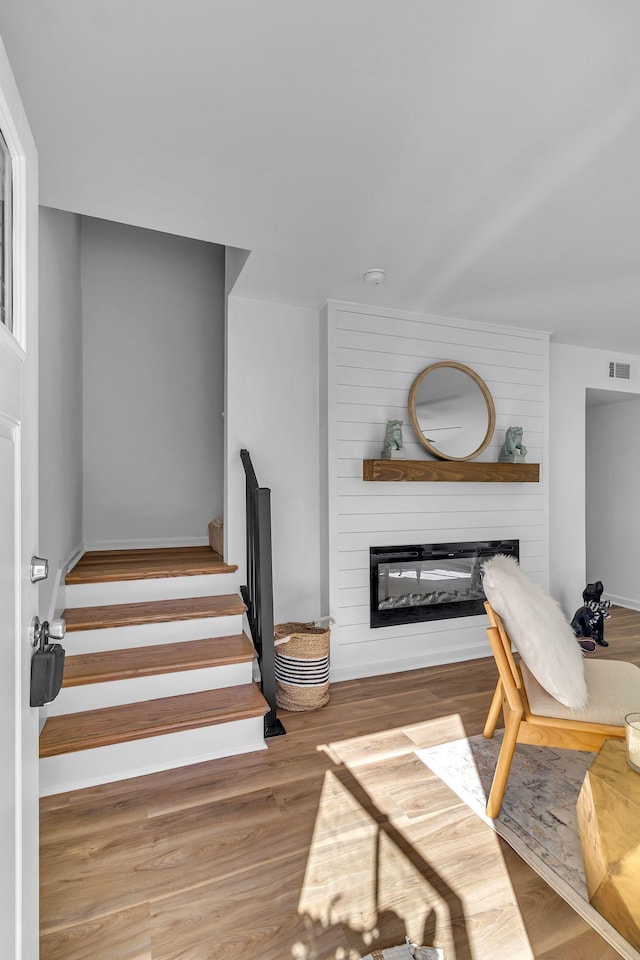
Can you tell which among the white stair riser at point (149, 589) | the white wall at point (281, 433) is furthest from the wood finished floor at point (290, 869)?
the white wall at point (281, 433)

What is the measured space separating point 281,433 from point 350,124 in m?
1.88

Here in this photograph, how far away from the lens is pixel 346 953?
1355mm

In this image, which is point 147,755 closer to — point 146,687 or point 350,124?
point 146,687

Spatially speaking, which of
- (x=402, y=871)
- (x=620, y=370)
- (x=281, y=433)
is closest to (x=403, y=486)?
(x=281, y=433)

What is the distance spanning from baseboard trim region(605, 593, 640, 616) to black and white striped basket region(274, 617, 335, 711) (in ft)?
12.5

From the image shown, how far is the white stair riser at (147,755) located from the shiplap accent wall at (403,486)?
98 cm

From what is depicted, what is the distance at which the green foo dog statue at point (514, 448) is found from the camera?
3.64 meters

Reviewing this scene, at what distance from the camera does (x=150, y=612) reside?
8.82ft

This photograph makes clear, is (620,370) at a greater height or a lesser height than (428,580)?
greater

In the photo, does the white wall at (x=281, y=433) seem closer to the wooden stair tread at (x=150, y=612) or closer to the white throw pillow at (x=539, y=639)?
the wooden stair tread at (x=150, y=612)

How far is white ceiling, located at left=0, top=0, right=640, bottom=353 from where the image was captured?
1.25 metres

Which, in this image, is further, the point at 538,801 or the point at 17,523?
the point at 538,801

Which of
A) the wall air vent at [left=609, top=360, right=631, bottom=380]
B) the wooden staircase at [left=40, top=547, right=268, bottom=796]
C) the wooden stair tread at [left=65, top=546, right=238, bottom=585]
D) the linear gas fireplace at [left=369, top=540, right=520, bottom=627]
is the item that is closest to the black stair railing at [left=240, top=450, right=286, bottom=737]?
the wooden staircase at [left=40, top=547, right=268, bottom=796]

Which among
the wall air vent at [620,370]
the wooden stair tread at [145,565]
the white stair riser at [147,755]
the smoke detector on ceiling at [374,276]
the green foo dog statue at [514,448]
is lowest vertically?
the white stair riser at [147,755]
